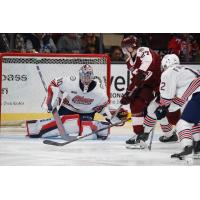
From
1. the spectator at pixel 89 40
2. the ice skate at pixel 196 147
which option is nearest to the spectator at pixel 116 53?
the spectator at pixel 89 40

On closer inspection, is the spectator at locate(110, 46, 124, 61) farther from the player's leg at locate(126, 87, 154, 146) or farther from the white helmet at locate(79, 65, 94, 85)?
the player's leg at locate(126, 87, 154, 146)

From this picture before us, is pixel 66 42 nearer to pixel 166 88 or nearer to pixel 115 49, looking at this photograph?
pixel 115 49

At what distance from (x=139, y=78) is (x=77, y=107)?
57 cm

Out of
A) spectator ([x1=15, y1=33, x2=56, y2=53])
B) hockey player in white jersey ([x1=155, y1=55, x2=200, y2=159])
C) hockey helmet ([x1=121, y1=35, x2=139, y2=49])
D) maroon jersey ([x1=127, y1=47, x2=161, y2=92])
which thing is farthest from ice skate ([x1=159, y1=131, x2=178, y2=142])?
spectator ([x1=15, y1=33, x2=56, y2=53])

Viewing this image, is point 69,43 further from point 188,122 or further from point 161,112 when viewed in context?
point 188,122

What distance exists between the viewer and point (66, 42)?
20.6ft

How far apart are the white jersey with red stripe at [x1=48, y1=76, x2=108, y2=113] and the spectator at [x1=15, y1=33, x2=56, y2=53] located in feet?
0.86

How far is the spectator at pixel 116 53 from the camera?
20.5 feet

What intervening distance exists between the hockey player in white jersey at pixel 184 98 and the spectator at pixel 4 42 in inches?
48.1

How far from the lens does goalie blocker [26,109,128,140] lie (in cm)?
626

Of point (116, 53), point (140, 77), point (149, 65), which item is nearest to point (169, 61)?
point (149, 65)

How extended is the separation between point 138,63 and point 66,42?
593 mm

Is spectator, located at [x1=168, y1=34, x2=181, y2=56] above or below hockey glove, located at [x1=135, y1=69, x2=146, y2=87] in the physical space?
above

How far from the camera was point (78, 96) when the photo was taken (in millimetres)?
6344
